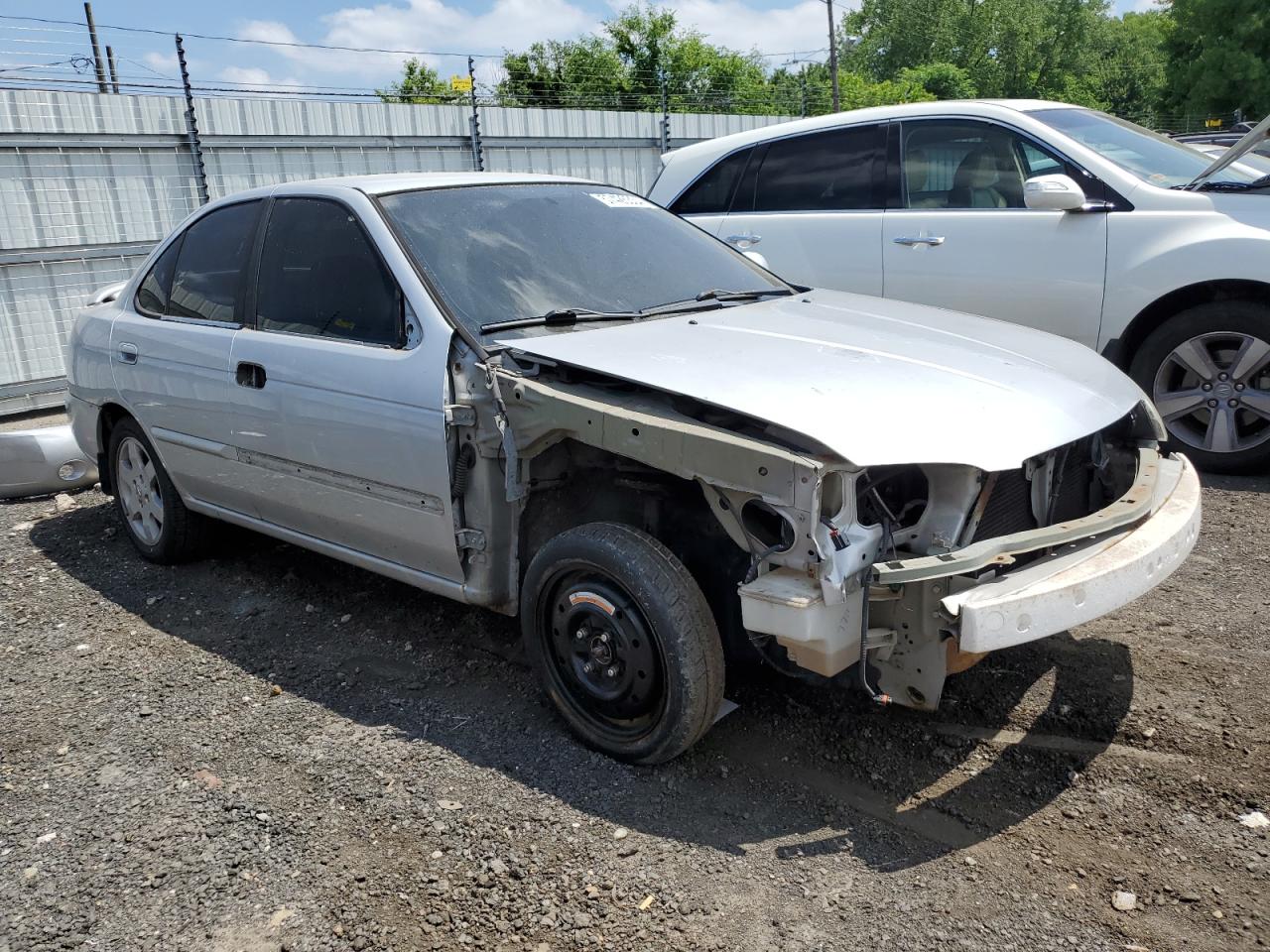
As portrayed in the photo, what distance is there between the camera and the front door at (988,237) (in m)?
5.44

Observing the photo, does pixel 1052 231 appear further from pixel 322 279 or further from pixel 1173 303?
pixel 322 279

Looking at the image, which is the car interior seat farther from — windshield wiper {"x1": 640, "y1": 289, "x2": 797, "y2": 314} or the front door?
windshield wiper {"x1": 640, "y1": 289, "x2": 797, "y2": 314}

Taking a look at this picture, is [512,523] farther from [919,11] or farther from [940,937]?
[919,11]

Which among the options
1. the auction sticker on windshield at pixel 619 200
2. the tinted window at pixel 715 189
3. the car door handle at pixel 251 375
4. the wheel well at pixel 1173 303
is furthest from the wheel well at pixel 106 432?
the wheel well at pixel 1173 303

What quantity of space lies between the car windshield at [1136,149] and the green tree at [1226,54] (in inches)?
1447

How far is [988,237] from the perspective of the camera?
5.67 metres

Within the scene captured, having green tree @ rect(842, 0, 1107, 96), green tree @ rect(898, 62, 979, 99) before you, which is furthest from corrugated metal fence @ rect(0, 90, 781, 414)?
green tree @ rect(842, 0, 1107, 96)

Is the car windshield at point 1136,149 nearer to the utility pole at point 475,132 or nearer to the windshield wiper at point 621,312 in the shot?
the windshield wiper at point 621,312

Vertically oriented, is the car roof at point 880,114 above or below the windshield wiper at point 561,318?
above

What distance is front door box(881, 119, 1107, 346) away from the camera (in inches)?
214

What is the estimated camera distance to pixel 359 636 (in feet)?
13.9

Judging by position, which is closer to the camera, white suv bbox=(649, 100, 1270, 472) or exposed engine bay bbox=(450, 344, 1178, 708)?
exposed engine bay bbox=(450, 344, 1178, 708)

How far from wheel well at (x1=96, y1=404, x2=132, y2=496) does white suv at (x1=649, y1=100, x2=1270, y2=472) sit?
363cm

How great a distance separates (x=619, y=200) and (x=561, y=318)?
1090 millimetres
